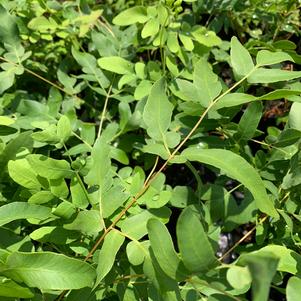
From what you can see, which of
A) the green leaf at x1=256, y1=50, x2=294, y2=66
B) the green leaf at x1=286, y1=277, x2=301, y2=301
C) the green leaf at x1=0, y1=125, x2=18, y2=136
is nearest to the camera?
the green leaf at x1=286, y1=277, x2=301, y2=301

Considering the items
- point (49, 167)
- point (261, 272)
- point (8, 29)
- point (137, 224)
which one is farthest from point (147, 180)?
point (8, 29)

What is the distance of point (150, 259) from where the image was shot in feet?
2.56

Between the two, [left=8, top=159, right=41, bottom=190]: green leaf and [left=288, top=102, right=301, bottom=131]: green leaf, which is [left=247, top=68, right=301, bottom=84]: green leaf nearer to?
[left=288, top=102, right=301, bottom=131]: green leaf

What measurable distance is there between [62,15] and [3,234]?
2.85 ft

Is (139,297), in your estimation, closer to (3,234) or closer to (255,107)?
(3,234)

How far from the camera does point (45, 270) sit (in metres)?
0.74

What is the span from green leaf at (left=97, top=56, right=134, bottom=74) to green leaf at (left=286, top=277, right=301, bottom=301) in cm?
76

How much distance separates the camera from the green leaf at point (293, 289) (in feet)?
2.35

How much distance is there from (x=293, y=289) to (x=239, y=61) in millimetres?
476

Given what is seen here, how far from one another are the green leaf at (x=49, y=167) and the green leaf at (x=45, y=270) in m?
0.18

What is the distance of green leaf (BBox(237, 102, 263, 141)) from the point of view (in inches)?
39.1

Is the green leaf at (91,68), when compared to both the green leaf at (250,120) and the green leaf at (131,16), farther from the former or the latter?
the green leaf at (250,120)

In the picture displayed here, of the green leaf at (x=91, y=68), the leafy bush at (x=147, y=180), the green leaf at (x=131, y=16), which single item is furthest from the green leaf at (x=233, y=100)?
the green leaf at (x=91, y=68)

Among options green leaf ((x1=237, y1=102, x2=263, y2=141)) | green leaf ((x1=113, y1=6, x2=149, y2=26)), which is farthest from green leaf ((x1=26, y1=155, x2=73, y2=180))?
green leaf ((x1=113, y1=6, x2=149, y2=26))
